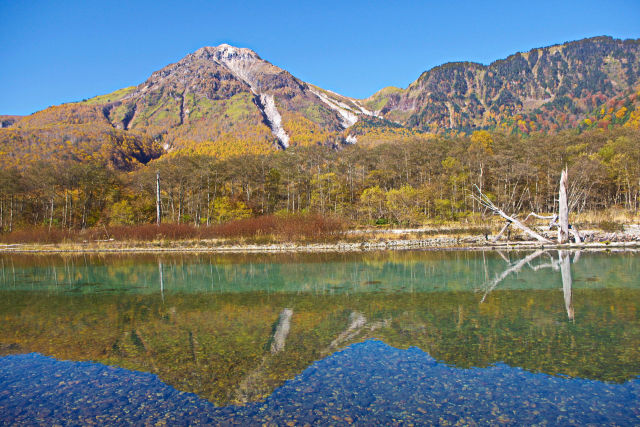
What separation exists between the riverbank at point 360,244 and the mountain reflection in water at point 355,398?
21.0 metres

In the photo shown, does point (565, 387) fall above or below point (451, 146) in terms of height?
below

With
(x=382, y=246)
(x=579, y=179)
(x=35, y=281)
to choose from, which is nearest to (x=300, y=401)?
(x=35, y=281)

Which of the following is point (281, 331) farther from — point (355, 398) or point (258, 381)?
point (355, 398)

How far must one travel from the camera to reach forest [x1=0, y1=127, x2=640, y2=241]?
45312 mm

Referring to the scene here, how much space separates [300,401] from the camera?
574 cm

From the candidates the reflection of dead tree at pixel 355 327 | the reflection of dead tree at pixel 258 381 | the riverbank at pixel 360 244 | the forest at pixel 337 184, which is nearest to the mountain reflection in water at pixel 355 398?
the reflection of dead tree at pixel 258 381

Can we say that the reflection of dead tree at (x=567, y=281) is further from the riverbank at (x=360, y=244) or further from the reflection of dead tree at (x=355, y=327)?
the riverbank at (x=360, y=244)

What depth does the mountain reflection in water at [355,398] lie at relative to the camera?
17.2ft

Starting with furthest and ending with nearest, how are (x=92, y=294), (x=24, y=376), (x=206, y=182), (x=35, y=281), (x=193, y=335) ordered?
(x=206, y=182) < (x=35, y=281) < (x=92, y=294) < (x=193, y=335) < (x=24, y=376)

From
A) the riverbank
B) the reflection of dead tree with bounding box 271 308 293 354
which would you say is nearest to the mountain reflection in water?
the reflection of dead tree with bounding box 271 308 293 354

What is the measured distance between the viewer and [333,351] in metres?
7.92

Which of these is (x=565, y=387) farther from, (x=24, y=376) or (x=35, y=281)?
(x=35, y=281)

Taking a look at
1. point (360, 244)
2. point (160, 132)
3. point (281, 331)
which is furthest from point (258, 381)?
point (160, 132)

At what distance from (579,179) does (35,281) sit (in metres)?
46.4
